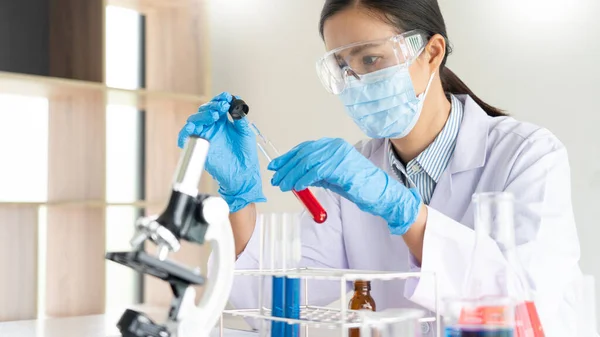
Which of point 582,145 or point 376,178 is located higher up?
point 582,145

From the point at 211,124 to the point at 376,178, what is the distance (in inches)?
15.5

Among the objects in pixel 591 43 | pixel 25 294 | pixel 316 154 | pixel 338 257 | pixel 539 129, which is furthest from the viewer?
pixel 25 294

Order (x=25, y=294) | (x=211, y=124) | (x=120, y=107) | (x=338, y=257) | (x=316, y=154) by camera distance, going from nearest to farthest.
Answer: (x=316, y=154) → (x=211, y=124) → (x=338, y=257) → (x=25, y=294) → (x=120, y=107)

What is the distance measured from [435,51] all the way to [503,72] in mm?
951

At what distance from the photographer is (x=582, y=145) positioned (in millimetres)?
2482

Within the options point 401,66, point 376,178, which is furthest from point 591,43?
point 376,178

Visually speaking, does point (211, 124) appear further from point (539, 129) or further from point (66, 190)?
point (66, 190)

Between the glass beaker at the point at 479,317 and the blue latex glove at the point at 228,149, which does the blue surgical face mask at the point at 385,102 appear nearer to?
the blue latex glove at the point at 228,149

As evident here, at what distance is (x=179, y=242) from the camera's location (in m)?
0.80

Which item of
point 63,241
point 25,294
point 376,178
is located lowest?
point 25,294

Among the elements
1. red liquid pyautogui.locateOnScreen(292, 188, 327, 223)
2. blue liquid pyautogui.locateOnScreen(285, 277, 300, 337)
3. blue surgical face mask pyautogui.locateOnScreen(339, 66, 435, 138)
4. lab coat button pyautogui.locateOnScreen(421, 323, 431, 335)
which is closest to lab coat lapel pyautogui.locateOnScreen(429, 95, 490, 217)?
blue surgical face mask pyautogui.locateOnScreen(339, 66, 435, 138)

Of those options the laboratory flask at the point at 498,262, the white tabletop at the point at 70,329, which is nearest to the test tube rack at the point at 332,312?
the laboratory flask at the point at 498,262

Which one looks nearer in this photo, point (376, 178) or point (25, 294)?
point (376, 178)

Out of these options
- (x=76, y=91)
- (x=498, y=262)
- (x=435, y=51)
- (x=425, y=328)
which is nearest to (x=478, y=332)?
(x=498, y=262)
